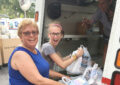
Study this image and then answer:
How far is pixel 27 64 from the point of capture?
1.50 meters

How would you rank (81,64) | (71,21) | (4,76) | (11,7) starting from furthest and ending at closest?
1. (11,7)
2. (4,76)
3. (71,21)
4. (81,64)

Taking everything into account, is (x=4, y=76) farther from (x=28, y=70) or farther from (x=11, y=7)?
(x=11, y=7)

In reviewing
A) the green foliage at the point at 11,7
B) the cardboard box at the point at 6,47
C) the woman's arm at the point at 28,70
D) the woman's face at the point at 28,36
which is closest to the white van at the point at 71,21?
the woman's face at the point at 28,36

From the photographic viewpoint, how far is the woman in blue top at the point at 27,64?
1.51 metres

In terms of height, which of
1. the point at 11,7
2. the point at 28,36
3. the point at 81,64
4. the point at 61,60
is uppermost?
the point at 11,7

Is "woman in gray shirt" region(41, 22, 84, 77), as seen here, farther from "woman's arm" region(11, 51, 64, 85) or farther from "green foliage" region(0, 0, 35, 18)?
"green foliage" region(0, 0, 35, 18)

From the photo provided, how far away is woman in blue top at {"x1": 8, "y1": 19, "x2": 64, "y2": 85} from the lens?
4.94ft

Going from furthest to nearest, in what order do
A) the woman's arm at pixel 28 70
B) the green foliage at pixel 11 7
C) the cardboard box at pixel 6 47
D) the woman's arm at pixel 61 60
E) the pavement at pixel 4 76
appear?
the green foliage at pixel 11 7, the cardboard box at pixel 6 47, the pavement at pixel 4 76, the woman's arm at pixel 61 60, the woman's arm at pixel 28 70

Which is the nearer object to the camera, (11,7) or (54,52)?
(54,52)

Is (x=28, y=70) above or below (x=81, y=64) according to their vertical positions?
above

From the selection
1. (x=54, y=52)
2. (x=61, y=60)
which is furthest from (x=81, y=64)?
(x=54, y=52)

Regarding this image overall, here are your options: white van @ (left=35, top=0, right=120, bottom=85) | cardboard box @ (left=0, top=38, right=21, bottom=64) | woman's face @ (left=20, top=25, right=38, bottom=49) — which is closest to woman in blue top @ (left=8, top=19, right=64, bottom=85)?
woman's face @ (left=20, top=25, right=38, bottom=49)

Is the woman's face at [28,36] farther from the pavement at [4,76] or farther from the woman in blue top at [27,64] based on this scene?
the pavement at [4,76]

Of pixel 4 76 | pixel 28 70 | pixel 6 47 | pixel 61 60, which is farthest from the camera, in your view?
pixel 6 47
